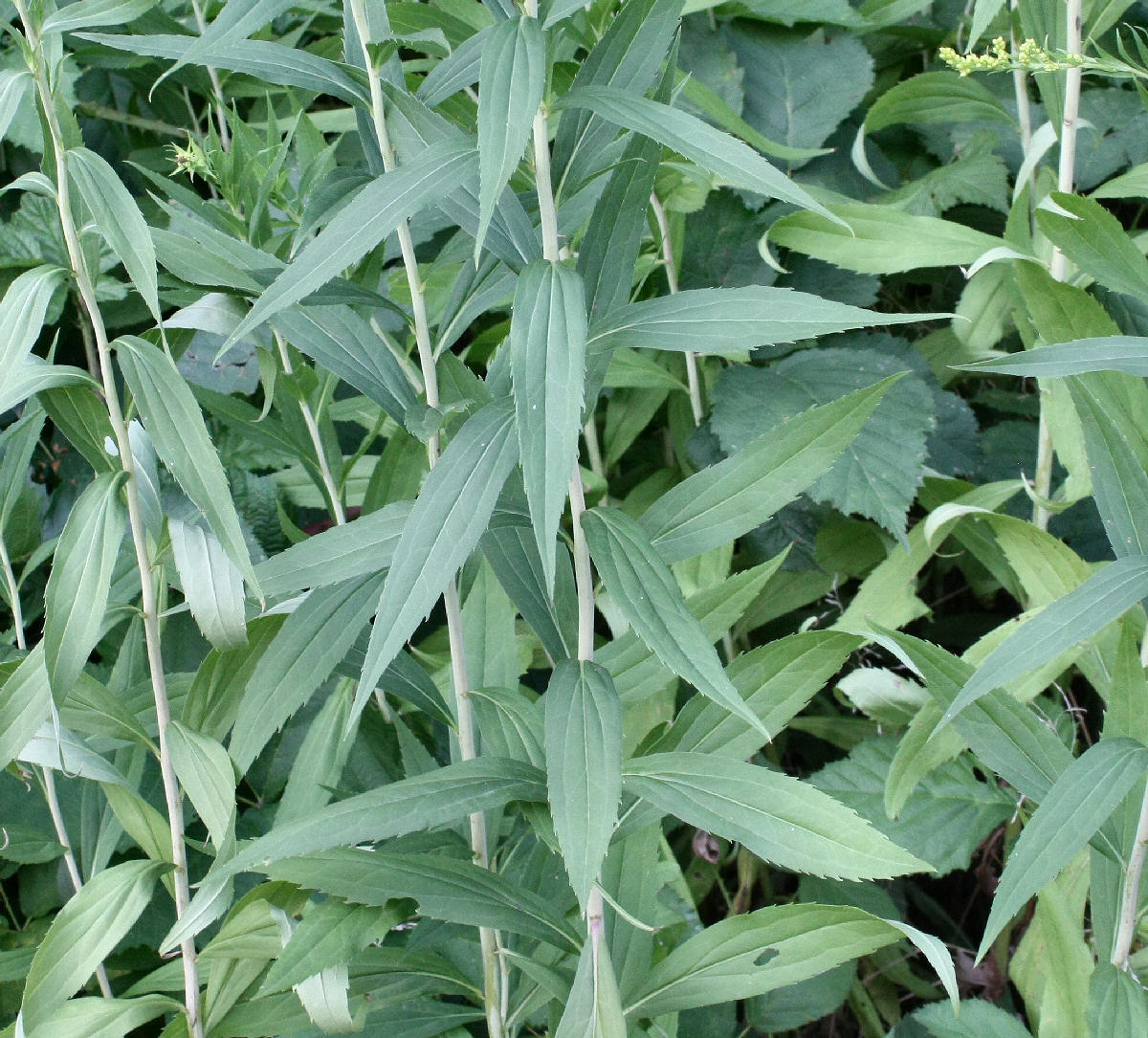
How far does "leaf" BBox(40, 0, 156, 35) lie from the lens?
632 millimetres

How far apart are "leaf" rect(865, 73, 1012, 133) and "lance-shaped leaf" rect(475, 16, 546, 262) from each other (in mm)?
701

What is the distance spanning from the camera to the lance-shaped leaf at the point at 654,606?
Answer: 54 centimetres

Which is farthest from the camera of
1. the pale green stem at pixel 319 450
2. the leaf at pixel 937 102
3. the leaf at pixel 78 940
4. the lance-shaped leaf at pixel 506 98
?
the leaf at pixel 937 102

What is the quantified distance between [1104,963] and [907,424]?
1.59 ft

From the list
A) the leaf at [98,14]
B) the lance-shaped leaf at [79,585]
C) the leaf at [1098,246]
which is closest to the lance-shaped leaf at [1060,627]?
the leaf at [1098,246]

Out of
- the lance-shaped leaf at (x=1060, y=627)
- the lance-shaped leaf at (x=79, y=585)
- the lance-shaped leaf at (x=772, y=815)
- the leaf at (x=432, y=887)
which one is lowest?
the leaf at (x=432, y=887)

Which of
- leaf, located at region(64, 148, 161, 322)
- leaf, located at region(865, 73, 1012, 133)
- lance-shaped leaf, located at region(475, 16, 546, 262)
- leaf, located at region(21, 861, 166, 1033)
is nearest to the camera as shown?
lance-shaped leaf, located at region(475, 16, 546, 262)

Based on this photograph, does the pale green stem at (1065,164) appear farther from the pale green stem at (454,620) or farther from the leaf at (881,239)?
the pale green stem at (454,620)

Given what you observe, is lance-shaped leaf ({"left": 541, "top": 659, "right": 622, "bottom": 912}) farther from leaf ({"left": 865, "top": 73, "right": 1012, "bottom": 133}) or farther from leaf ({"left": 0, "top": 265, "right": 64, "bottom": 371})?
leaf ({"left": 865, "top": 73, "right": 1012, "bottom": 133})

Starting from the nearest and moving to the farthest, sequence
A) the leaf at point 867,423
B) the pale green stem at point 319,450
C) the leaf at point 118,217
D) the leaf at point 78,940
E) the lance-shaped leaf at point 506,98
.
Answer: the lance-shaped leaf at point 506,98 → the leaf at point 118,217 → the leaf at point 78,940 → the pale green stem at point 319,450 → the leaf at point 867,423

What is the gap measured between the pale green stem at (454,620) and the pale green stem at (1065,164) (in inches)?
20.1

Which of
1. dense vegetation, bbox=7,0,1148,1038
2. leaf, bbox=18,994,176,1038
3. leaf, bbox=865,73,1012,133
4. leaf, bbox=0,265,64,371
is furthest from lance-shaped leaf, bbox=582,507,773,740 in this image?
leaf, bbox=865,73,1012,133

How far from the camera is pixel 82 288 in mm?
677

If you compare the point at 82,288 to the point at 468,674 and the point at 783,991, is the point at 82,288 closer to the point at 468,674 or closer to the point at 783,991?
the point at 468,674
